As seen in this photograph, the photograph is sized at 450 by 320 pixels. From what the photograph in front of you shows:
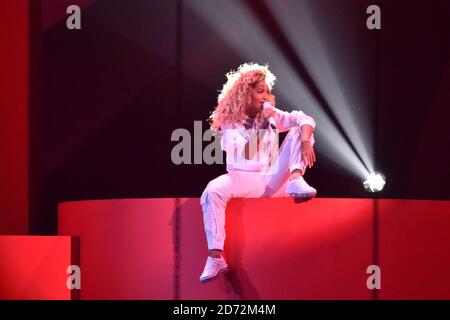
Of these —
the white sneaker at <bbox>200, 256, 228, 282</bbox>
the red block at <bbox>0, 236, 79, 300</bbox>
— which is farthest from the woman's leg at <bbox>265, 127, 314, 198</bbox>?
the red block at <bbox>0, 236, 79, 300</bbox>

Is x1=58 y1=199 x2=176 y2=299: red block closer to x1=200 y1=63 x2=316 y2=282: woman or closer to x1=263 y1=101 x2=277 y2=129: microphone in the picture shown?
x1=200 y1=63 x2=316 y2=282: woman

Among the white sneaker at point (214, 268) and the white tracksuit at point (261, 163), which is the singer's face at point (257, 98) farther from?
the white sneaker at point (214, 268)

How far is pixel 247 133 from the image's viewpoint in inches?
164

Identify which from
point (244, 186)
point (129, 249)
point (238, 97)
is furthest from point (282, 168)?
point (129, 249)

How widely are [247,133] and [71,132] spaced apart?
176cm

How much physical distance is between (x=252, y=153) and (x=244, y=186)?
0.21 metres

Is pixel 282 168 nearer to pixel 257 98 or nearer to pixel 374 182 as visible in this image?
pixel 257 98

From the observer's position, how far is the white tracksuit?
3938mm

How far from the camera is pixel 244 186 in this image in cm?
402

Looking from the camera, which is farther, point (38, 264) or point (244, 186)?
point (38, 264)

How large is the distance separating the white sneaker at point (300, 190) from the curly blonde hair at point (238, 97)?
1.70 ft
